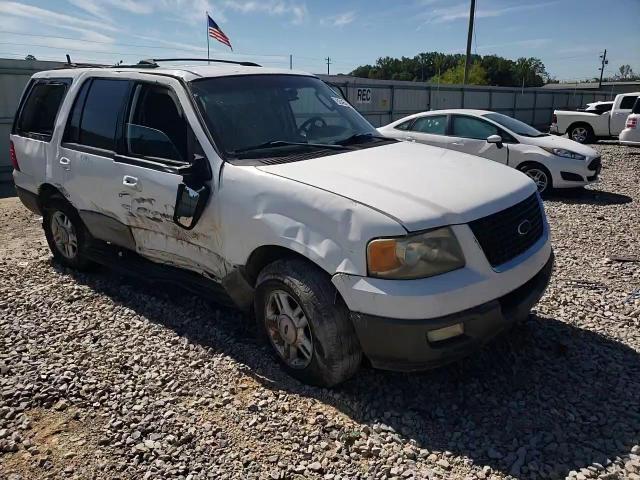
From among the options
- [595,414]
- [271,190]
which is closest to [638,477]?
[595,414]

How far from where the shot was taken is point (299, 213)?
2.92 m

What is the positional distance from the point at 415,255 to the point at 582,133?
62.6 feet

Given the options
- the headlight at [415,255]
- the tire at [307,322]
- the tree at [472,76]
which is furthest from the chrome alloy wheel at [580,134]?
the tree at [472,76]

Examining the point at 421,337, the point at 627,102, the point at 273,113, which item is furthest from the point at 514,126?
the point at 627,102

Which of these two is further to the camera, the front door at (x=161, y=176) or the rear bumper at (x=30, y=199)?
the rear bumper at (x=30, y=199)

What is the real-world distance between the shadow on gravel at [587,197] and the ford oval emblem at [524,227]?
6.29 meters

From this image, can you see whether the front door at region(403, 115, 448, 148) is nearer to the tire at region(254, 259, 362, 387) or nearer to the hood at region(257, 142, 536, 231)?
the hood at region(257, 142, 536, 231)

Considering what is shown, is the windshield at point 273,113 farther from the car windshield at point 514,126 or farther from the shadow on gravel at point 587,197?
the car windshield at point 514,126

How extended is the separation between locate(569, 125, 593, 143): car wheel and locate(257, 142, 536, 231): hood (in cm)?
1774

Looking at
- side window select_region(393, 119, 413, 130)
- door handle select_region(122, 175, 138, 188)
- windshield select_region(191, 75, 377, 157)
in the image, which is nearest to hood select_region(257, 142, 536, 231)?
windshield select_region(191, 75, 377, 157)

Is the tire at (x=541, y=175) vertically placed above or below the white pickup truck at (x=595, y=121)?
below

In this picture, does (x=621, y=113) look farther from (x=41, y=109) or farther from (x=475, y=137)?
(x=41, y=109)

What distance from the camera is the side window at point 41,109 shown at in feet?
16.2

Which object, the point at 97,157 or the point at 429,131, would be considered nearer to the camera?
the point at 97,157
